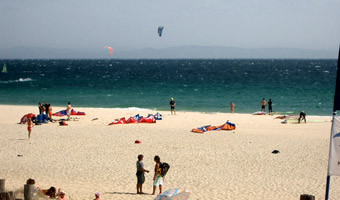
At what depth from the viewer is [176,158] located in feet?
53.2

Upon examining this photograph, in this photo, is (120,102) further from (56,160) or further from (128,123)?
(56,160)

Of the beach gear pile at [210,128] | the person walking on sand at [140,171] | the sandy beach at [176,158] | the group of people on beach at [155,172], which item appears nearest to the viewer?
the group of people on beach at [155,172]

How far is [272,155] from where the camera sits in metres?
16.8

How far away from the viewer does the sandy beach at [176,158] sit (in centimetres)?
1241

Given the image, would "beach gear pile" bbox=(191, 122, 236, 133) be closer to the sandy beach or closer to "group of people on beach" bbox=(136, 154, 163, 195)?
the sandy beach

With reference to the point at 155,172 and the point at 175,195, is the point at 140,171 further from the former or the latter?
the point at 175,195

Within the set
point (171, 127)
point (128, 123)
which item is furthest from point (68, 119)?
point (171, 127)

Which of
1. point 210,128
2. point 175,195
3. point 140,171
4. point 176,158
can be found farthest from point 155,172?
point 210,128

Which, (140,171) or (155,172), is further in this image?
(140,171)

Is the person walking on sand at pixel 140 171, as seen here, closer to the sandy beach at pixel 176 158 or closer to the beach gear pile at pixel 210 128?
the sandy beach at pixel 176 158

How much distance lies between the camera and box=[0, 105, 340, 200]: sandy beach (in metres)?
12.4

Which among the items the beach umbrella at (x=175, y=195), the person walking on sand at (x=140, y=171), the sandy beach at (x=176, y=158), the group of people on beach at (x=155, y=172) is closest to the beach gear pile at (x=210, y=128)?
the sandy beach at (x=176, y=158)

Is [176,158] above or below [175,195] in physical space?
below

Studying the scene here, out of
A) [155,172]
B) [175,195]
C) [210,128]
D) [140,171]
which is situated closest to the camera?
[175,195]
